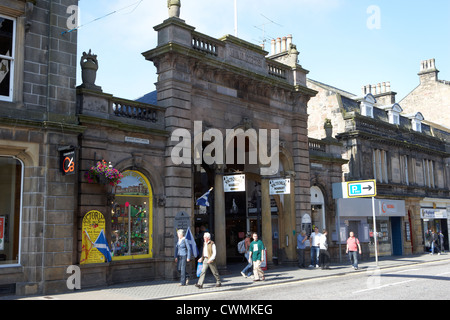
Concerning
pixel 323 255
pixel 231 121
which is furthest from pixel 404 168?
pixel 231 121

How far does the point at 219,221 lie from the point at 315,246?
520 cm

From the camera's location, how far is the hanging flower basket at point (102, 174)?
46.7 ft

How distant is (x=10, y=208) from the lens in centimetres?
1292

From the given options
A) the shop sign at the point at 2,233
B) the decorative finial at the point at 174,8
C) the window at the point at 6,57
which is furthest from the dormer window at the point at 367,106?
the shop sign at the point at 2,233

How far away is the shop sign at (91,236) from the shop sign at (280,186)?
29.0 feet

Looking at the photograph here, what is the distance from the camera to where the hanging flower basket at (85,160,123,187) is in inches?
561

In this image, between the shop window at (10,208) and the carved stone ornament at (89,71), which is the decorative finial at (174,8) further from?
the shop window at (10,208)

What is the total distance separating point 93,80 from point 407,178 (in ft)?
87.6

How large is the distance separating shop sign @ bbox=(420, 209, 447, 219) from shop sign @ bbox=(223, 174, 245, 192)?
2243 centimetres

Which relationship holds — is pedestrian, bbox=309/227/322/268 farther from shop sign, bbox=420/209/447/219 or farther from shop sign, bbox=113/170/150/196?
shop sign, bbox=420/209/447/219

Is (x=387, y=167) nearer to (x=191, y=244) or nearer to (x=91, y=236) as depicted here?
(x=191, y=244)

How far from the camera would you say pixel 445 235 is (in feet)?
128

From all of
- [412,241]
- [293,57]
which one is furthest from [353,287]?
[412,241]

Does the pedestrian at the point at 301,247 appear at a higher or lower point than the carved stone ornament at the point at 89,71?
lower
